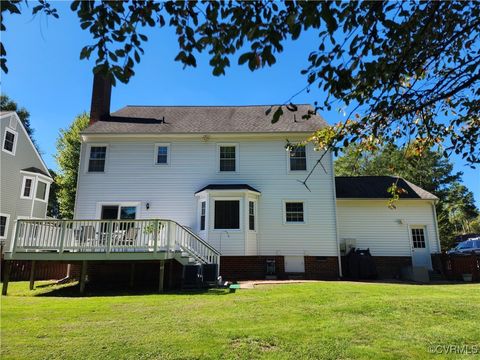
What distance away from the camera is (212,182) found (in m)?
15.5

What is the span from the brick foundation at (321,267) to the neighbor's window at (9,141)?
18.7 metres

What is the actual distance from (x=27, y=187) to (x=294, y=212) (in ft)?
57.6

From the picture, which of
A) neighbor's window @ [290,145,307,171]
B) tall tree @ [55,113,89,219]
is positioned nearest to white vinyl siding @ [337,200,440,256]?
neighbor's window @ [290,145,307,171]

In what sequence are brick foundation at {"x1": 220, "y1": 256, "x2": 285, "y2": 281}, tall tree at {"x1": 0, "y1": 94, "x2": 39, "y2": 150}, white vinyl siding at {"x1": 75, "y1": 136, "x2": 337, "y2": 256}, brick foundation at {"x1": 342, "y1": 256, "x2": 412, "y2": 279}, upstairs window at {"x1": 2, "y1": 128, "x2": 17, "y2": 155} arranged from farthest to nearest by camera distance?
tall tree at {"x1": 0, "y1": 94, "x2": 39, "y2": 150} → upstairs window at {"x1": 2, "y1": 128, "x2": 17, "y2": 155} → brick foundation at {"x1": 342, "y1": 256, "x2": 412, "y2": 279} → white vinyl siding at {"x1": 75, "y1": 136, "x2": 337, "y2": 256} → brick foundation at {"x1": 220, "y1": 256, "x2": 285, "y2": 281}

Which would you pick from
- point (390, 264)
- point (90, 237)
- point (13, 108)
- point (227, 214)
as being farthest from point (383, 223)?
point (13, 108)

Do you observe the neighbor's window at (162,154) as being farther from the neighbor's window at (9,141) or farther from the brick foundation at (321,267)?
the neighbor's window at (9,141)

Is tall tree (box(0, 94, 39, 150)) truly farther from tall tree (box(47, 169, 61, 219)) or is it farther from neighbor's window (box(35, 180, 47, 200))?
neighbor's window (box(35, 180, 47, 200))

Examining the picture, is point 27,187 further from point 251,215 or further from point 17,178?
point 251,215

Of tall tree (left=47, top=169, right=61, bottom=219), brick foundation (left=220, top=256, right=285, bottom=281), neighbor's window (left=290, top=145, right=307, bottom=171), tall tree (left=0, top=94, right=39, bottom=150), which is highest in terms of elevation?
tall tree (left=0, top=94, right=39, bottom=150)

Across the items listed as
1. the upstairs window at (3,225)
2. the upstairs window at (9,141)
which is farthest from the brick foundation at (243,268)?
the upstairs window at (9,141)

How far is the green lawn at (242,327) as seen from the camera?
14.8 feet

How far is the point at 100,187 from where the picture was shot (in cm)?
1542

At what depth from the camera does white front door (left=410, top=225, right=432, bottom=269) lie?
15.8 metres

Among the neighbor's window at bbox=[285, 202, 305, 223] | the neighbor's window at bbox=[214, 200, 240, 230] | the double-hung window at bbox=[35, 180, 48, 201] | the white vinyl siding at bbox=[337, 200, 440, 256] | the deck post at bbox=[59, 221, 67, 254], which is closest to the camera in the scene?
the deck post at bbox=[59, 221, 67, 254]
